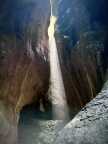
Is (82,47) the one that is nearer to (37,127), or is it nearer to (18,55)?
(18,55)

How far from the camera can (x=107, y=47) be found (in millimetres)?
8352

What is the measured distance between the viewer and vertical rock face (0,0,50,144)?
7145 mm

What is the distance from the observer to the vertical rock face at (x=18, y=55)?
23.4 feet

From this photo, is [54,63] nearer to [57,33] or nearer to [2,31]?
[57,33]

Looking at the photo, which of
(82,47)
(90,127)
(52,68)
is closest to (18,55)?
(82,47)

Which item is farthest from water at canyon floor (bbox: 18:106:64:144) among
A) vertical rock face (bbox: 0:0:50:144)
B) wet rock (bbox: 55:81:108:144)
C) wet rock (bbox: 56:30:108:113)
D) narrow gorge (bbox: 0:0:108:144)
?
wet rock (bbox: 55:81:108:144)

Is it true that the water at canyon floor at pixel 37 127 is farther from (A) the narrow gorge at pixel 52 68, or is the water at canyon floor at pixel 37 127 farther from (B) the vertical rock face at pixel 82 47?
(B) the vertical rock face at pixel 82 47

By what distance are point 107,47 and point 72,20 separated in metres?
3.17

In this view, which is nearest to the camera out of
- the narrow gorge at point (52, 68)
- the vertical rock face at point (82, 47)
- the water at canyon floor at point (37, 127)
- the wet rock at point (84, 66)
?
the narrow gorge at point (52, 68)

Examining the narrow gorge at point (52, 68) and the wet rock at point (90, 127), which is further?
the narrow gorge at point (52, 68)

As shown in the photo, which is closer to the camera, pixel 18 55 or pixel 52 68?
pixel 18 55

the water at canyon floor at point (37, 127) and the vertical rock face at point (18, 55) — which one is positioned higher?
the vertical rock face at point (18, 55)

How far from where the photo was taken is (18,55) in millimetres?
7773

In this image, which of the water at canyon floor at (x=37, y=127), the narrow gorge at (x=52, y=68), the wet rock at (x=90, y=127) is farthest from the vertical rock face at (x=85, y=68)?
the wet rock at (x=90, y=127)
